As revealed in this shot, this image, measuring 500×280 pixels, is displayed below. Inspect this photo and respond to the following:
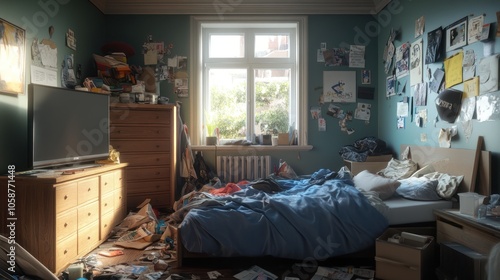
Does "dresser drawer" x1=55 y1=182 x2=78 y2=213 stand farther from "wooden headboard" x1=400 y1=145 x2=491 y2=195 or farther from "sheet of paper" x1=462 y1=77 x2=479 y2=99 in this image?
"sheet of paper" x1=462 y1=77 x2=479 y2=99

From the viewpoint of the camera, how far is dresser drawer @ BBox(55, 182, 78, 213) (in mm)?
2100

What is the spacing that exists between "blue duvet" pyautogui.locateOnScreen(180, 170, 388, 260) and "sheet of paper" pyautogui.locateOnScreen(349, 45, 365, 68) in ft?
7.90

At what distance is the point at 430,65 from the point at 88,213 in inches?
129

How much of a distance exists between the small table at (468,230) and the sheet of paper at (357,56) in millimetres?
2436

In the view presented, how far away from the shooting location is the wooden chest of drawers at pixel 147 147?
3.52m

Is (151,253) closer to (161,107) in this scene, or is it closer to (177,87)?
(161,107)

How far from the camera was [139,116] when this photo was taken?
3564 mm

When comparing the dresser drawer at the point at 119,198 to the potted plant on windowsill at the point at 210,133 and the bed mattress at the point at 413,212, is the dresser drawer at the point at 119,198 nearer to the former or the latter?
the potted plant on windowsill at the point at 210,133

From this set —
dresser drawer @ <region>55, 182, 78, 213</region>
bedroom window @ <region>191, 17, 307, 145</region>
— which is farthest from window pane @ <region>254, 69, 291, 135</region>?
dresser drawer @ <region>55, 182, 78, 213</region>

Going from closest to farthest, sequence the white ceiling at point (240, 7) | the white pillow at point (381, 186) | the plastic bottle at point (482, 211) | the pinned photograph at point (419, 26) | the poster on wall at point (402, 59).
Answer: the plastic bottle at point (482, 211) → the white pillow at point (381, 186) → the pinned photograph at point (419, 26) → the poster on wall at point (402, 59) → the white ceiling at point (240, 7)

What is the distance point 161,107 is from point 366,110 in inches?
103

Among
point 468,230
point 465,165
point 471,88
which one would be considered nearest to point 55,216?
point 468,230

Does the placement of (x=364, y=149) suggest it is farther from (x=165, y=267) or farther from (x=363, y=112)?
(x=165, y=267)

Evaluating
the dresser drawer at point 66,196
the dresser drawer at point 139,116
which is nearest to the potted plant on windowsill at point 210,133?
the dresser drawer at point 139,116
